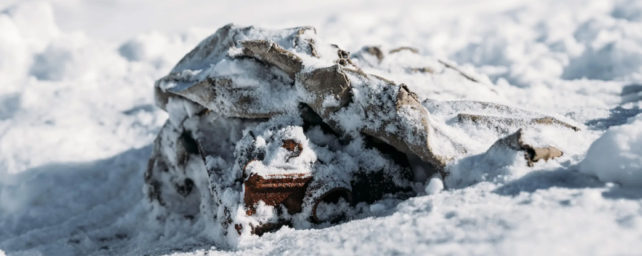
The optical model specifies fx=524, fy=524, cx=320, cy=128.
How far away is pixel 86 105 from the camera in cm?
690

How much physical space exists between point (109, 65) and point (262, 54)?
590 centimetres

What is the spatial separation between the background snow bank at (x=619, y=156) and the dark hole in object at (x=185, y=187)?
103 inches

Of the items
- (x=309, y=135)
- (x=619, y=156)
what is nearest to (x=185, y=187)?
(x=309, y=135)

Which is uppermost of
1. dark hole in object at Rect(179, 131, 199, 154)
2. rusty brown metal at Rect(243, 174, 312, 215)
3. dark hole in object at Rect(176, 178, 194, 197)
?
dark hole in object at Rect(179, 131, 199, 154)

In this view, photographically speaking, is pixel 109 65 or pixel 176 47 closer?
pixel 109 65

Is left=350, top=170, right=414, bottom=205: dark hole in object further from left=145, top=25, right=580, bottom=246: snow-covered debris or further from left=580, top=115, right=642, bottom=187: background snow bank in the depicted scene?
left=580, top=115, right=642, bottom=187: background snow bank

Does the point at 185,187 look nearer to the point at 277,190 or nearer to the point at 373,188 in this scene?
the point at 277,190

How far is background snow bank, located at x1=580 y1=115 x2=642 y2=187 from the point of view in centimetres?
216

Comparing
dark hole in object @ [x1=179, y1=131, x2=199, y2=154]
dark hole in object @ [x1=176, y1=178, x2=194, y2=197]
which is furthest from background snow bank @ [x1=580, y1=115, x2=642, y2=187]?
dark hole in object @ [x1=176, y1=178, x2=194, y2=197]

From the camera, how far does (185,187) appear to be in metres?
3.82

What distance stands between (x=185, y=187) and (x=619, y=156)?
279 cm

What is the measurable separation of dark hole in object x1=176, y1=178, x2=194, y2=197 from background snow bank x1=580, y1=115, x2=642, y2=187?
262cm

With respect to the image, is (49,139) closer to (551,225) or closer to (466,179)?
(466,179)

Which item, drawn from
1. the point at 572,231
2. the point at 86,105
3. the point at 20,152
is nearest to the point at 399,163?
the point at 572,231
